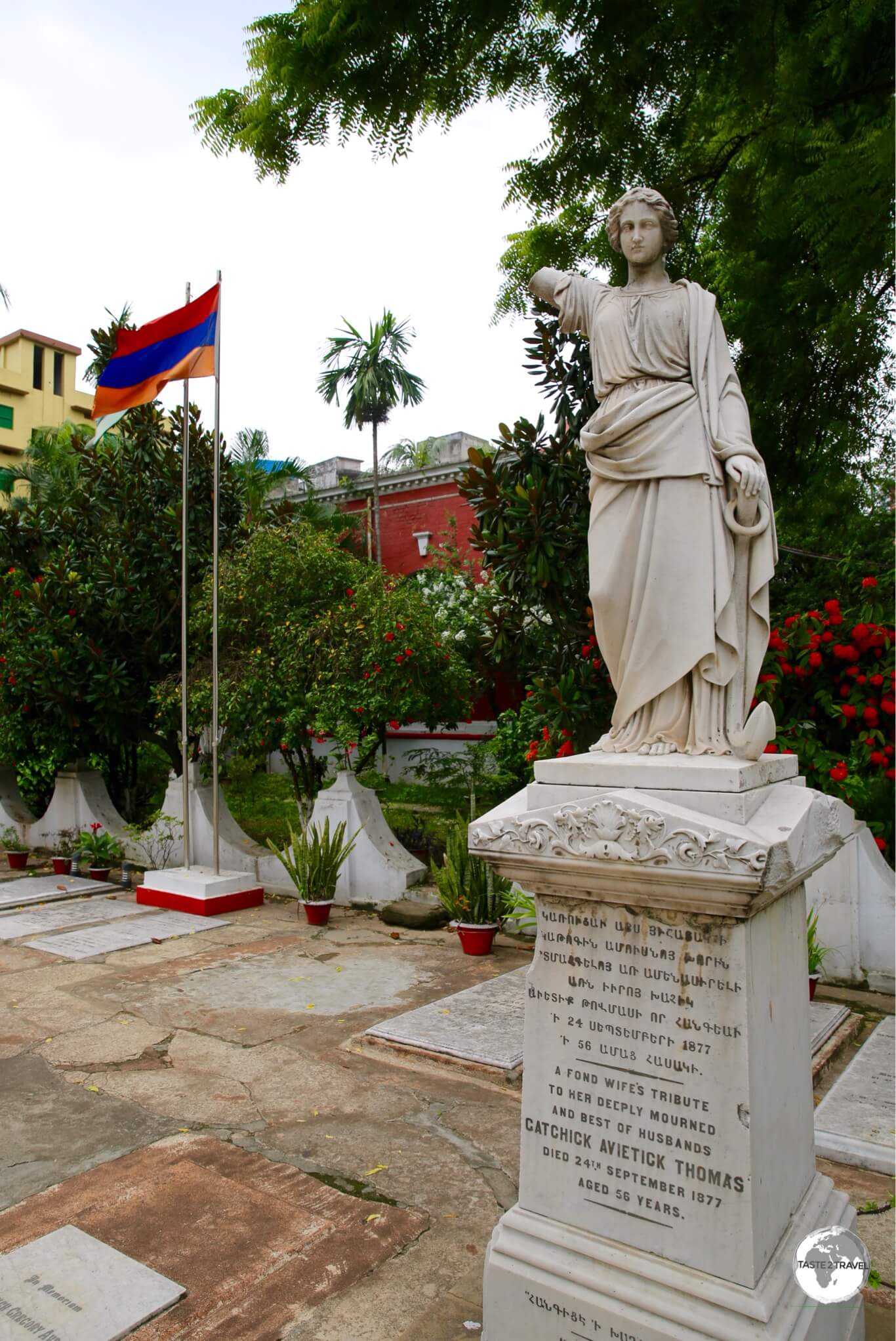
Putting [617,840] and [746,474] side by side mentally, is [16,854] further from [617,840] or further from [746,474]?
[746,474]

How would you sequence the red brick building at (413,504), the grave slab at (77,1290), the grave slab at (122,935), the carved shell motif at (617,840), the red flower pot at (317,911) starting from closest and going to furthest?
the carved shell motif at (617,840) → the grave slab at (77,1290) → the grave slab at (122,935) → the red flower pot at (317,911) → the red brick building at (413,504)

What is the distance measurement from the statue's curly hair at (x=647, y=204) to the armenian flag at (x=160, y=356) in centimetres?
624

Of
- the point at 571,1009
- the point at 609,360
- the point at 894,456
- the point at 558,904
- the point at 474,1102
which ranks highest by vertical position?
the point at 894,456

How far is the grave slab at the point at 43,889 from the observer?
903 cm

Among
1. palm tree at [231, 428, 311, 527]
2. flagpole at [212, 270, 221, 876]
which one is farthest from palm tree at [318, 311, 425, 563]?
flagpole at [212, 270, 221, 876]

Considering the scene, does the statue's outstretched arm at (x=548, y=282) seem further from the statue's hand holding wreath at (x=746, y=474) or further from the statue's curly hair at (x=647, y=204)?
the statue's hand holding wreath at (x=746, y=474)

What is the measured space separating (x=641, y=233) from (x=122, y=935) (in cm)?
669

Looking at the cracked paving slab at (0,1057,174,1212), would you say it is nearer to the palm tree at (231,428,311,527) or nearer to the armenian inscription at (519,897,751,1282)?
the armenian inscription at (519,897,751,1282)

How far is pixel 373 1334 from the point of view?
264cm

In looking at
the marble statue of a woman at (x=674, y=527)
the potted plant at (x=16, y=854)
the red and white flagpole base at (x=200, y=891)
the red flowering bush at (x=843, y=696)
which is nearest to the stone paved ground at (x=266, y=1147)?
the marble statue of a woman at (x=674, y=527)

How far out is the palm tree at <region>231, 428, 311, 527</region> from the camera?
12.4 m

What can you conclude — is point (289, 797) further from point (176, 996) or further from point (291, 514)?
point (176, 996)

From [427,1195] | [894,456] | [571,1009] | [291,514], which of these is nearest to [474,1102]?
[427,1195]

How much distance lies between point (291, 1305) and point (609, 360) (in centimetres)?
308
